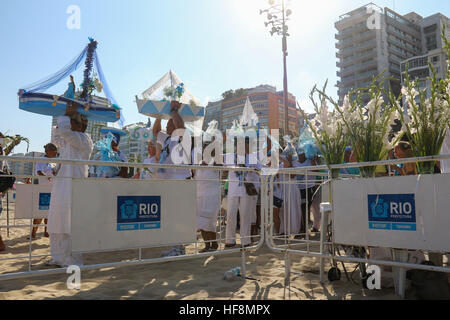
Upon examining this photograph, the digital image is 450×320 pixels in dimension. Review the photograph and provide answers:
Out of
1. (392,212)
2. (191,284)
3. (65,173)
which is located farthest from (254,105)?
(392,212)

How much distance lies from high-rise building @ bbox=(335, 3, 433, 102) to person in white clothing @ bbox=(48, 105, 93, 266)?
79.7 m

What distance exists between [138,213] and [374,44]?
85.5 meters

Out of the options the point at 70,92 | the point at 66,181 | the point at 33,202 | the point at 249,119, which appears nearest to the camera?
the point at 66,181

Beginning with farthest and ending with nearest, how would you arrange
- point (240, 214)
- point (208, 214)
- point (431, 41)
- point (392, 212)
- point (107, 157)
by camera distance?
point (431, 41), point (107, 157), point (240, 214), point (208, 214), point (392, 212)

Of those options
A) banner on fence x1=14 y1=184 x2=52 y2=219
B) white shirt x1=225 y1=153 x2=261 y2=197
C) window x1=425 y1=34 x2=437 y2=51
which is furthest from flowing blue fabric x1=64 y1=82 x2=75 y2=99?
window x1=425 y1=34 x2=437 y2=51

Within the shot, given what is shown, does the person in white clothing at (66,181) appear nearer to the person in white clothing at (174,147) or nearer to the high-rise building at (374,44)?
the person in white clothing at (174,147)

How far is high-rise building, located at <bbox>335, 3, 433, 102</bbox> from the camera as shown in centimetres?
7675

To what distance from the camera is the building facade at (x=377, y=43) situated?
252ft

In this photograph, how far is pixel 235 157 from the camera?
6555 millimetres

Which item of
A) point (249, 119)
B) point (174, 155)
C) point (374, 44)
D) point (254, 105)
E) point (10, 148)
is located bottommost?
point (174, 155)

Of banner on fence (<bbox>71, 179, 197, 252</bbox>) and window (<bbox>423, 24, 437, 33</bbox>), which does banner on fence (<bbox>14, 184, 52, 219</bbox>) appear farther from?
window (<bbox>423, 24, 437, 33</bbox>)

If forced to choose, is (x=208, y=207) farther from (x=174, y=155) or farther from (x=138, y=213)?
(x=138, y=213)

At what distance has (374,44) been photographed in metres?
76.8
